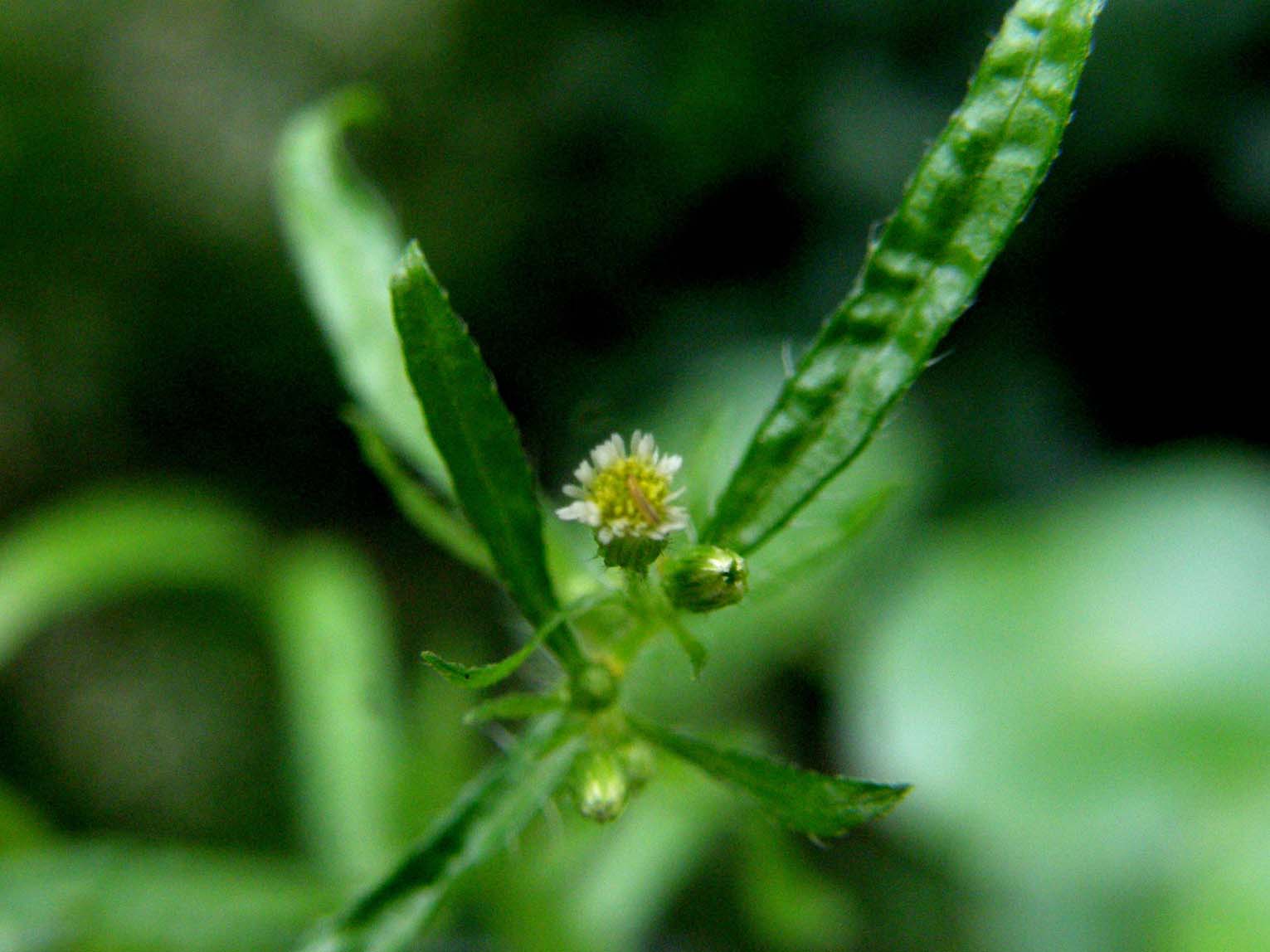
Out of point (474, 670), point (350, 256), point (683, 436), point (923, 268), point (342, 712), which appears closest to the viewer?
point (474, 670)

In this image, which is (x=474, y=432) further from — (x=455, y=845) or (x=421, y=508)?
(x=455, y=845)

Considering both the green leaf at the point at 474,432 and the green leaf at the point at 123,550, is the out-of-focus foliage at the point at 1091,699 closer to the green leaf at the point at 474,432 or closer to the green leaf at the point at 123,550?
the green leaf at the point at 123,550

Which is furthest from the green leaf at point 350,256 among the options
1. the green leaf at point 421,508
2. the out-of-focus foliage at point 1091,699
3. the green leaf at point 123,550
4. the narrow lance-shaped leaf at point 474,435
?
the out-of-focus foliage at point 1091,699

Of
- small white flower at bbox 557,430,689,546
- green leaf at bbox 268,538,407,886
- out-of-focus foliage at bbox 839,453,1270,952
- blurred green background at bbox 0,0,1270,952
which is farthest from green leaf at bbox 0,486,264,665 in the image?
small white flower at bbox 557,430,689,546

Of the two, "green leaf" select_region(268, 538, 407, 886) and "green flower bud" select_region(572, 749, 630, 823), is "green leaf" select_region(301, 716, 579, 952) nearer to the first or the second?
"green flower bud" select_region(572, 749, 630, 823)

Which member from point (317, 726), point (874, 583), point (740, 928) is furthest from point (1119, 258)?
point (317, 726)

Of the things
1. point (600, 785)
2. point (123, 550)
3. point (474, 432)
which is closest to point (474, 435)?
point (474, 432)
